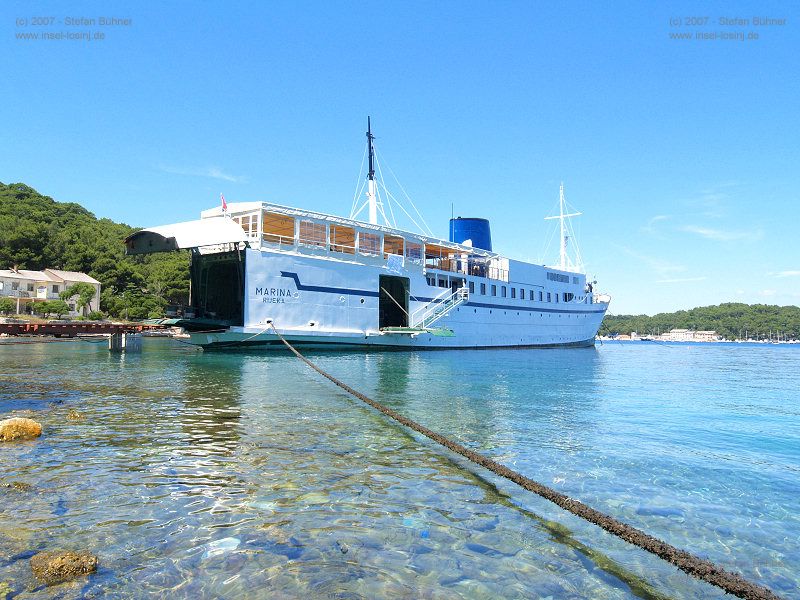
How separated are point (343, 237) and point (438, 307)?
7.44m

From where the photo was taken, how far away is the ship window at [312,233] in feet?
84.3

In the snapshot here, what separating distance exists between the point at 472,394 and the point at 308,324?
1358 centimetres

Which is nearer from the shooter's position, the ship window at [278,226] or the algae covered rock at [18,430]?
the algae covered rock at [18,430]

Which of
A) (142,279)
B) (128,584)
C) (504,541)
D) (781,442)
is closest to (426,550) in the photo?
(504,541)

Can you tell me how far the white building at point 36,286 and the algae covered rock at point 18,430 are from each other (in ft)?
164

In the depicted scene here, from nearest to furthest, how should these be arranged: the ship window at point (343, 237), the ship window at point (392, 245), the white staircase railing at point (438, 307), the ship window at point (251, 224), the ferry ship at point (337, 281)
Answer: the ferry ship at point (337, 281) < the ship window at point (251, 224) < the ship window at point (343, 237) < the ship window at point (392, 245) < the white staircase railing at point (438, 307)

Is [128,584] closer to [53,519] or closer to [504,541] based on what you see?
[53,519]

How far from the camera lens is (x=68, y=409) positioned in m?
8.79

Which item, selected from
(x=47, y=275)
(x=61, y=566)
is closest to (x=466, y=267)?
(x=61, y=566)

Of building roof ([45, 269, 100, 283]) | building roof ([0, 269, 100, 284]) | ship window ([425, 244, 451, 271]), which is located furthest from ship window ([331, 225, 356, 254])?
building roof ([45, 269, 100, 283])

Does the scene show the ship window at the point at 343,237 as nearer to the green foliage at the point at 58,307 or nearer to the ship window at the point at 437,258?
the ship window at the point at 437,258

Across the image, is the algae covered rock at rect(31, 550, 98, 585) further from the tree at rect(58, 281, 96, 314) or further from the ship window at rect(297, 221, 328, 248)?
the tree at rect(58, 281, 96, 314)

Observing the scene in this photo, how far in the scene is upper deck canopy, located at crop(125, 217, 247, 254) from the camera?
2147 centimetres

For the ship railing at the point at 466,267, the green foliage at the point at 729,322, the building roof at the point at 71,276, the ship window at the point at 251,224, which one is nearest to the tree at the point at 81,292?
the building roof at the point at 71,276
